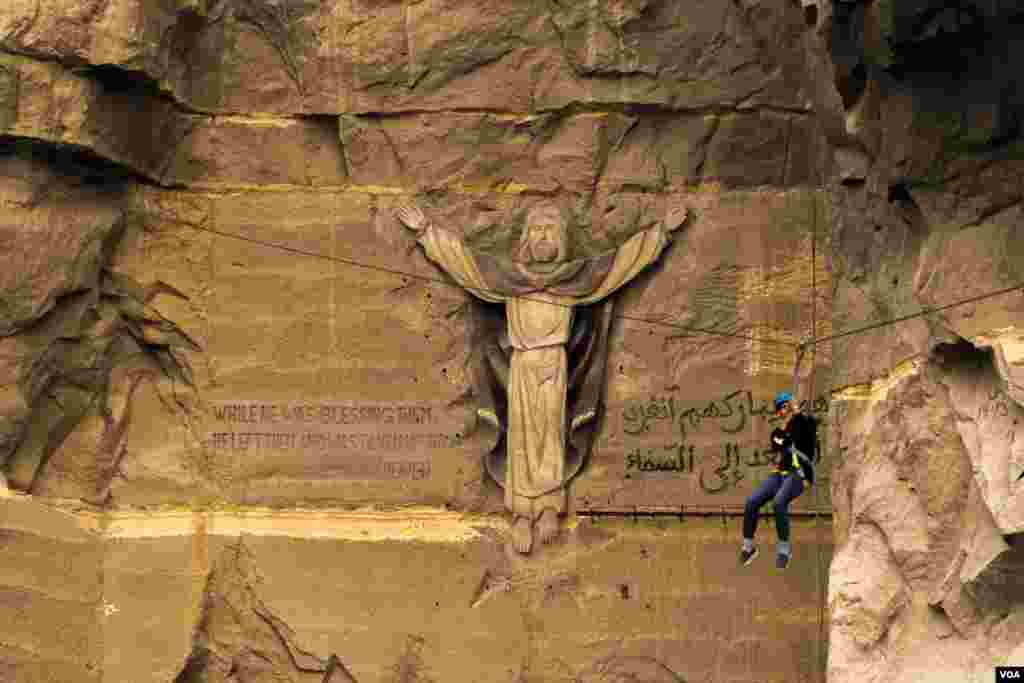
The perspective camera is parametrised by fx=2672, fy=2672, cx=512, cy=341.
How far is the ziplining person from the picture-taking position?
16.3 metres

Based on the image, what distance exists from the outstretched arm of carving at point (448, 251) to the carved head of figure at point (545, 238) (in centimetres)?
37

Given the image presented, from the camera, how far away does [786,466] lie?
16.5 metres

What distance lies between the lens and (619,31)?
18891 mm

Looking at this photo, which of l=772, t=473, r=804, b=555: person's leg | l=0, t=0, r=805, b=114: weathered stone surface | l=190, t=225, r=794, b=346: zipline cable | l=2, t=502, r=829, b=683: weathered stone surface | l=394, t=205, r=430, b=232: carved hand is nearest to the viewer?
l=772, t=473, r=804, b=555: person's leg

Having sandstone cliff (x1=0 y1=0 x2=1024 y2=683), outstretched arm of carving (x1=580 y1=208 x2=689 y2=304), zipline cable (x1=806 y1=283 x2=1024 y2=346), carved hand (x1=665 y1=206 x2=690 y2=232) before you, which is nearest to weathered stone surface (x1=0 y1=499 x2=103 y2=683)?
sandstone cliff (x1=0 y1=0 x2=1024 y2=683)

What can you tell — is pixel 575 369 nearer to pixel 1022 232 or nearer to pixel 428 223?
pixel 428 223

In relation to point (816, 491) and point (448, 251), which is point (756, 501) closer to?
point (816, 491)

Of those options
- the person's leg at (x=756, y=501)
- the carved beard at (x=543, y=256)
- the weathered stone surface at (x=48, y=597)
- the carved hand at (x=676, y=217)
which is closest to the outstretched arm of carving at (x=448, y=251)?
the carved beard at (x=543, y=256)

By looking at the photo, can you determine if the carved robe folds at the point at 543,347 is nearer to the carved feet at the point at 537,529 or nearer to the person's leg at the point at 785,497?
the carved feet at the point at 537,529

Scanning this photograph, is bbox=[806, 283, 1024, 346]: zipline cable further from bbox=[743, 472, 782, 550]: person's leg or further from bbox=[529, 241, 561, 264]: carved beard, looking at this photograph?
bbox=[529, 241, 561, 264]: carved beard

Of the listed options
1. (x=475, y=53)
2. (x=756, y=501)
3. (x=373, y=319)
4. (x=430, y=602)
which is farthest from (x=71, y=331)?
(x=756, y=501)

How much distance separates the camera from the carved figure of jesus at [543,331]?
18844 mm

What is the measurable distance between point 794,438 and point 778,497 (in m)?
0.44

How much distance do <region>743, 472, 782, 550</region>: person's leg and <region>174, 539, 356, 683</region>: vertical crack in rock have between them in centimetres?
364
